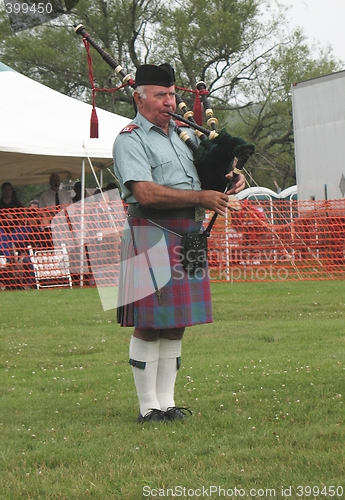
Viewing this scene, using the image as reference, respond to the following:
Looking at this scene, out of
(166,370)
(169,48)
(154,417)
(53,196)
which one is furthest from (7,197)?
(169,48)

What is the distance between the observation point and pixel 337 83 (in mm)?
12242

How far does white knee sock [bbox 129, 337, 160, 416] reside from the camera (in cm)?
341

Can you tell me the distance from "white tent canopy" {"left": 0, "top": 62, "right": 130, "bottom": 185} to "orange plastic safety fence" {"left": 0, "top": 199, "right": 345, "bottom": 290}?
2.56 ft

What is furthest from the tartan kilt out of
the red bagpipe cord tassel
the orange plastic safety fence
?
the orange plastic safety fence

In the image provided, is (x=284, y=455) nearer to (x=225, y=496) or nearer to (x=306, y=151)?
(x=225, y=496)

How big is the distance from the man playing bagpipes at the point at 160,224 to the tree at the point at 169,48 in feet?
66.0

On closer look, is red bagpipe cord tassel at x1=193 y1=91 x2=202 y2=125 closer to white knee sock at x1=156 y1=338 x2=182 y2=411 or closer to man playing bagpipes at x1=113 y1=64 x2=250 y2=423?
man playing bagpipes at x1=113 y1=64 x2=250 y2=423

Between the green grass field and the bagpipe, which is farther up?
the bagpipe

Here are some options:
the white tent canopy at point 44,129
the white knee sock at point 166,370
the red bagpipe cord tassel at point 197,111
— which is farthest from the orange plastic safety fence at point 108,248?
the white knee sock at point 166,370

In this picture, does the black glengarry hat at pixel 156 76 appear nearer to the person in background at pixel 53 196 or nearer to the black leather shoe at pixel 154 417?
the black leather shoe at pixel 154 417

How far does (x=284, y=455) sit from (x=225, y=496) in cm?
43

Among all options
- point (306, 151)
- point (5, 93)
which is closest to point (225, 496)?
point (5, 93)

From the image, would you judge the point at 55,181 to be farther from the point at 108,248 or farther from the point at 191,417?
the point at 191,417

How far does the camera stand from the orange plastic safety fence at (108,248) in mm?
10820
